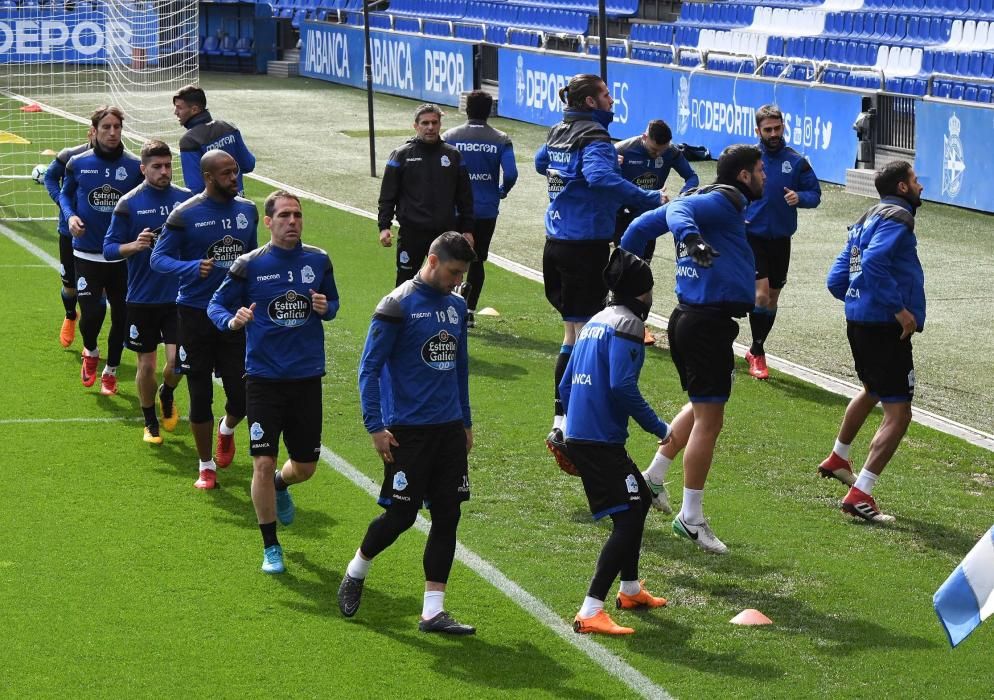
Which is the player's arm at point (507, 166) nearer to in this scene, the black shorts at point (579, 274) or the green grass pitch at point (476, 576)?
the green grass pitch at point (476, 576)

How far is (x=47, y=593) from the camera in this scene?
7273 mm

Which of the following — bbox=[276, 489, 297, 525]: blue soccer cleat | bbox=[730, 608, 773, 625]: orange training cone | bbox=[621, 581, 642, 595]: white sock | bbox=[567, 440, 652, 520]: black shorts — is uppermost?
bbox=[567, 440, 652, 520]: black shorts

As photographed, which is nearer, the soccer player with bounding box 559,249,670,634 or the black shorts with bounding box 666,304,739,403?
the soccer player with bounding box 559,249,670,634

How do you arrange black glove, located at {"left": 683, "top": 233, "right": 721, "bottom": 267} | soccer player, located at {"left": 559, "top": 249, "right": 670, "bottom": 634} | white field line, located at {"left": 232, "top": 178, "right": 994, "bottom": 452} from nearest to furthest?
soccer player, located at {"left": 559, "top": 249, "right": 670, "bottom": 634}
black glove, located at {"left": 683, "top": 233, "right": 721, "bottom": 267}
white field line, located at {"left": 232, "top": 178, "right": 994, "bottom": 452}

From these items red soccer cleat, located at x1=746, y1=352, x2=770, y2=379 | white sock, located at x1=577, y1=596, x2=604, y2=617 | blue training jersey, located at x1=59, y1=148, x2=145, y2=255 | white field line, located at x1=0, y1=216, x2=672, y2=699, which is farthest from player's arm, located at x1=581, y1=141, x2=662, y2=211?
blue training jersey, located at x1=59, y1=148, x2=145, y2=255

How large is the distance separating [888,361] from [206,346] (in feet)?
13.3

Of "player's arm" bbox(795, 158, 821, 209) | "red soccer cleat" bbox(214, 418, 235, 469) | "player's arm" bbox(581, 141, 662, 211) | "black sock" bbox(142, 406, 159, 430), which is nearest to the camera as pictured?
"red soccer cleat" bbox(214, 418, 235, 469)

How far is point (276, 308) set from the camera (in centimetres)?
759

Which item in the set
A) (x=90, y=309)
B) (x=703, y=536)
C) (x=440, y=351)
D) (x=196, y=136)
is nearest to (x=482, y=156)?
(x=196, y=136)

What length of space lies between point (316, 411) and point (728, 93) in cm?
1694

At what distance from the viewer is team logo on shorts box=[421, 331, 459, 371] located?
6730mm

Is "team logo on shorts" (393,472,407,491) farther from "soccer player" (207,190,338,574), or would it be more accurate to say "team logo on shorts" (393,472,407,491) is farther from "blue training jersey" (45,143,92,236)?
"blue training jersey" (45,143,92,236)

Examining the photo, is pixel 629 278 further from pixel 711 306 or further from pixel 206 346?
pixel 206 346

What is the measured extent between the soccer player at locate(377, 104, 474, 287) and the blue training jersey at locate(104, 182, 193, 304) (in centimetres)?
236
